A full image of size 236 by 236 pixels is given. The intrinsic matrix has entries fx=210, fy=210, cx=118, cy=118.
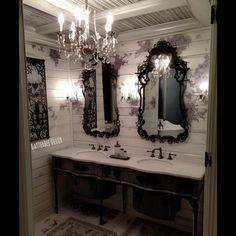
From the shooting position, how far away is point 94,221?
2887 millimetres

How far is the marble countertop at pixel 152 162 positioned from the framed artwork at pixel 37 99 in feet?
1.29

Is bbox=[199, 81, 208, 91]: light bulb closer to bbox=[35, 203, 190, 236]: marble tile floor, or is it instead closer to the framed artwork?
bbox=[35, 203, 190, 236]: marble tile floor

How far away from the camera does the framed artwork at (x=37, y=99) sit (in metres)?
2.80

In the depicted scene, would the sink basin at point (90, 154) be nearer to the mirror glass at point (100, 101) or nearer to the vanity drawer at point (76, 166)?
the vanity drawer at point (76, 166)

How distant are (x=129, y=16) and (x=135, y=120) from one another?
1.32 metres

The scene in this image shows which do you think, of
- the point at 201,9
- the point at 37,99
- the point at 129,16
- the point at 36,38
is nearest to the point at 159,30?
the point at 129,16

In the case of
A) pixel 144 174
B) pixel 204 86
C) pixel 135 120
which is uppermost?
pixel 204 86

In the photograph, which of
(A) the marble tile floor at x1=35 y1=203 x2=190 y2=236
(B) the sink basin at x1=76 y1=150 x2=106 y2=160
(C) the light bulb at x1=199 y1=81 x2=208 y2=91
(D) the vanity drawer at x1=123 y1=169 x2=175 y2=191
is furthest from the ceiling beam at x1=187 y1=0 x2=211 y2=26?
(A) the marble tile floor at x1=35 y1=203 x2=190 y2=236

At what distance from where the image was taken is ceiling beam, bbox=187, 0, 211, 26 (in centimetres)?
178

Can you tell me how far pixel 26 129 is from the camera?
994mm

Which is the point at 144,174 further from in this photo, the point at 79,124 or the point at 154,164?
the point at 79,124

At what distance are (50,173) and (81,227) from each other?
0.90m
